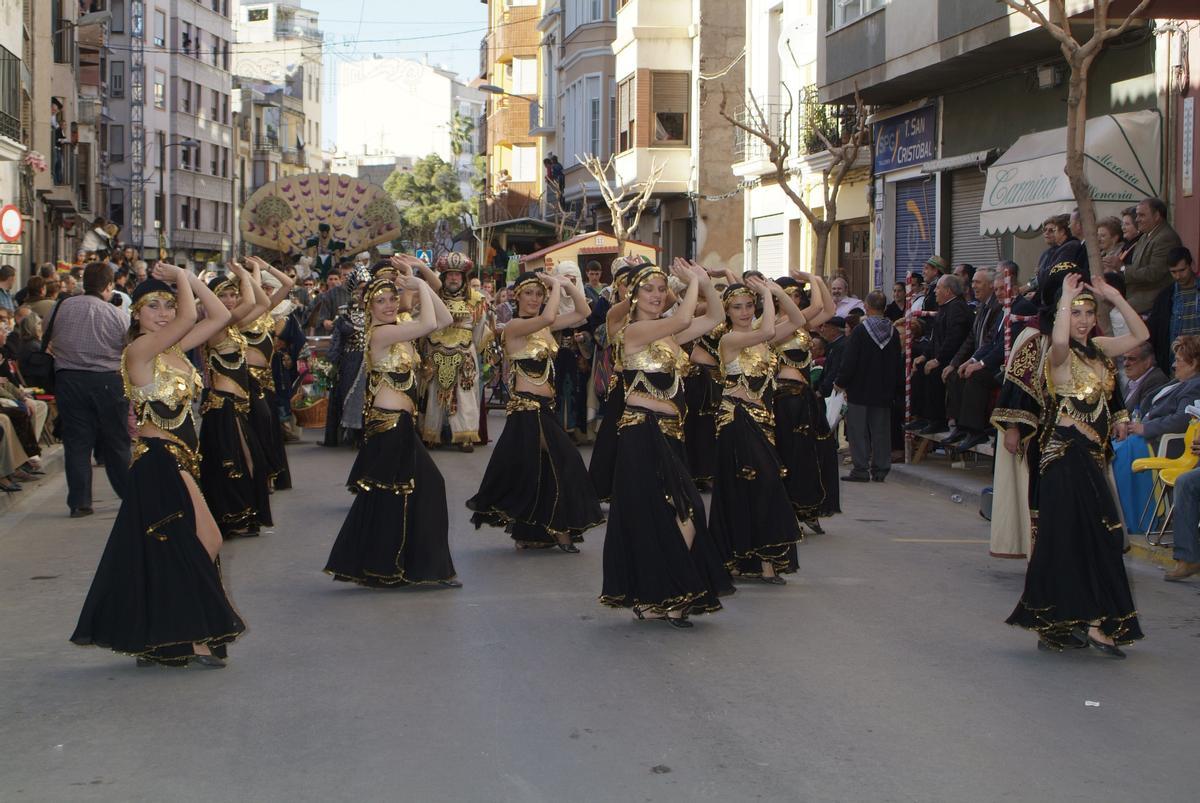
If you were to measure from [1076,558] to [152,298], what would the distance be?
15.9ft

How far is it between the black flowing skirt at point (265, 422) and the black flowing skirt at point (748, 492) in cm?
396

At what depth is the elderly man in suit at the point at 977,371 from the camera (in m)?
14.9

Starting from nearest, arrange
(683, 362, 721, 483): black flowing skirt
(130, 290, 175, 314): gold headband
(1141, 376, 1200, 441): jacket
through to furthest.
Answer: (130, 290, 175, 314): gold headband, (1141, 376, 1200, 441): jacket, (683, 362, 721, 483): black flowing skirt

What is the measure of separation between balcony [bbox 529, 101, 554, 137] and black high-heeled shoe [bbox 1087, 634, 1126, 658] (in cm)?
4821

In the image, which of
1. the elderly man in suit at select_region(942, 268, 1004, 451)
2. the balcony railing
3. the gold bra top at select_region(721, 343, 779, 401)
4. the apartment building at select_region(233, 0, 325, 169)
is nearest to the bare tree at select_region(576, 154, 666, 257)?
the balcony railing

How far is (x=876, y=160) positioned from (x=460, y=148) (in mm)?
70711

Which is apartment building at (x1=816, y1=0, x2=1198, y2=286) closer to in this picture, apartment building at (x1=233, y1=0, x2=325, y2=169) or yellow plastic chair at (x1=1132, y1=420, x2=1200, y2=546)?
yellow plastic chair at (x1=1132, y1=420, x2=1200, y2=546)

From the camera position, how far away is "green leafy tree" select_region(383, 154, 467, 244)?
279ft

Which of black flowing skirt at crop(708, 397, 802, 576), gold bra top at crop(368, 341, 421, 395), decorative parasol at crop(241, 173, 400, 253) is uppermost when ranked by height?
decorative parasol at crop(241, 173, 400, 253)

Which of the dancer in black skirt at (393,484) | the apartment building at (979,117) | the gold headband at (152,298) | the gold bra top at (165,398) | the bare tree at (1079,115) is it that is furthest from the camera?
the apartment building at (979,117)

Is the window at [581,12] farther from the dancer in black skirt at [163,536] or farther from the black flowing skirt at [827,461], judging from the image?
the dancer in black skirt at [163,536]

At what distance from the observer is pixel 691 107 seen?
38719 mm

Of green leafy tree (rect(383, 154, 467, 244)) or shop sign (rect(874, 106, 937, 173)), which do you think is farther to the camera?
green leafy tree (rect(383, 154, 467, 244))

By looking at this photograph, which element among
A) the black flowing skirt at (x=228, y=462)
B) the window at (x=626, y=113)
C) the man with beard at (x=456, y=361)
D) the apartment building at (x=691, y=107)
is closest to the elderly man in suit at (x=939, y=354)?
the man with beard at (x=456, y=361)
